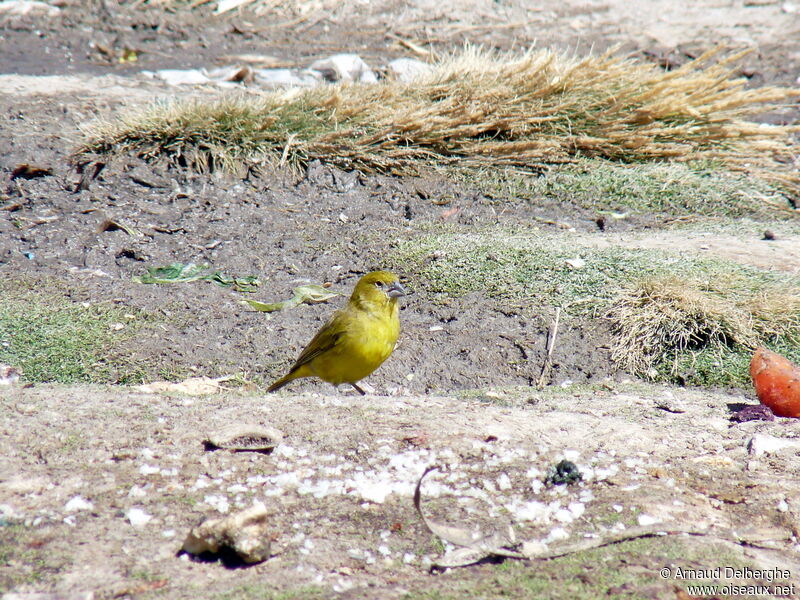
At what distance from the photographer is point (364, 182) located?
6895 millimetres

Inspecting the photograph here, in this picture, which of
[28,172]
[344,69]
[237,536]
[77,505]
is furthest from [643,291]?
[344,69]

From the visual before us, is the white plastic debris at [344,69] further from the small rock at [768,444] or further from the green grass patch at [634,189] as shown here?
the small rock at [768,444]

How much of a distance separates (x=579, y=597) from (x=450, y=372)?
8.15 feet

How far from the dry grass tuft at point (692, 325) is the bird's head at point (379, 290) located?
4.44ft

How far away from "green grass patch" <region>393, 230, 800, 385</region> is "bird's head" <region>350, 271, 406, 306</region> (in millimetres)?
1040

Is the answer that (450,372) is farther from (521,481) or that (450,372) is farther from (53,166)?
(53,166)

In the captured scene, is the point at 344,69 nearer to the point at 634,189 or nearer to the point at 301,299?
the point at 634,189

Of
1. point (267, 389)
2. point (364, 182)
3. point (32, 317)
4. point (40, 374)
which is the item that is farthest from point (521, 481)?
point (364, 182)

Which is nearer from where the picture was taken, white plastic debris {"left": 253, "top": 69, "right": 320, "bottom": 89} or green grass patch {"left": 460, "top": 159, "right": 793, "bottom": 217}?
green grass patch {"left": 460, "top": 159, "right": 793, "bottom": 217}

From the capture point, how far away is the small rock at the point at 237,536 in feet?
7.63

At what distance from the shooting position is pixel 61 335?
4.68m

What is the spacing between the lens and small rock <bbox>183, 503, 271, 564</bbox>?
7.63 ft

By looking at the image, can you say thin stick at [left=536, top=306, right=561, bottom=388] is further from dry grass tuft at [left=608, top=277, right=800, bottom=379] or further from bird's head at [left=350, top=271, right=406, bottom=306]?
bird's head at [left=350, top=271, right=406, bottom=306]

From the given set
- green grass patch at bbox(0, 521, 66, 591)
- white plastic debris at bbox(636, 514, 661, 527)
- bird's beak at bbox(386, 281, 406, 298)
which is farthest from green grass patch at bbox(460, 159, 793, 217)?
green grass patch at bbox(0, 521, 66, 591)
